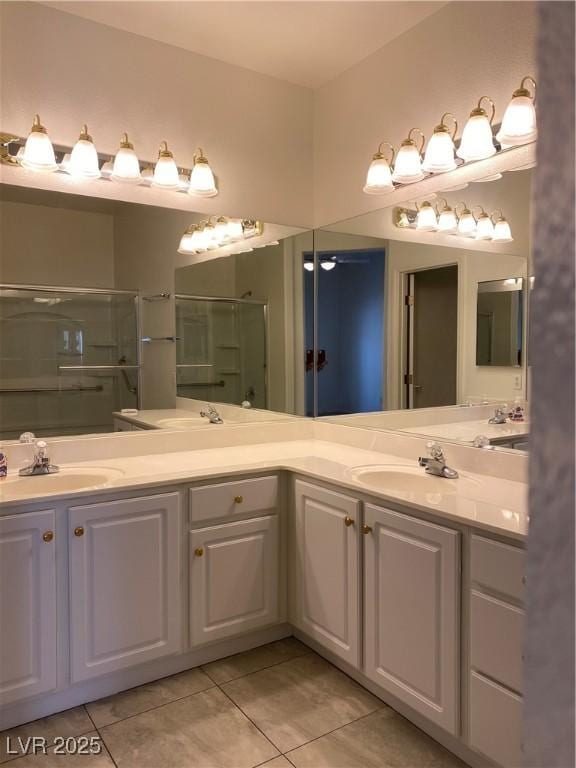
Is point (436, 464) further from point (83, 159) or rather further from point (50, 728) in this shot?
point (83, 159)

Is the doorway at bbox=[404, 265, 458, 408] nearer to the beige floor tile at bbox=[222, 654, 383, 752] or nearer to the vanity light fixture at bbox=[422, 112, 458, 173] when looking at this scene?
the vanity light fixture at bbox=[422, 112, 458, 173]

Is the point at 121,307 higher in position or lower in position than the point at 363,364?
higher

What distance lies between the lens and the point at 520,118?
5.94 feet

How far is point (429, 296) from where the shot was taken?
2.33m

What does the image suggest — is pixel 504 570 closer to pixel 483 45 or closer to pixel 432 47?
pixel 483 45

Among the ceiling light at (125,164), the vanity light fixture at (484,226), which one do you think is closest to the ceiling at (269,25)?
the ceiling light at (125,164)

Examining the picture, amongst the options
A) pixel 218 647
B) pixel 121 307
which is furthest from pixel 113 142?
pixel 218 647

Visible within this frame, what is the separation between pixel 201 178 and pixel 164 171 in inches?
7.1

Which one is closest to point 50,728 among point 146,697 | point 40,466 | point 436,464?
point 146,697

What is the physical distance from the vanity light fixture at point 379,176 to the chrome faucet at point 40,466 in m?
1.75

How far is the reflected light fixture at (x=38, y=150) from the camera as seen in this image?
6.79 feet

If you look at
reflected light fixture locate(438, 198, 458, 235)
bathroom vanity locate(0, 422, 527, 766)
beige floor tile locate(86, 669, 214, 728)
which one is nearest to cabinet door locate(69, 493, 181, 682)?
bathroom vanity locate(0, 422, 527, 766)

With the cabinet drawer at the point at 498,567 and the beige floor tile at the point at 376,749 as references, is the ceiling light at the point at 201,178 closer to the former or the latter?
the cabinet drawer at the point at 498,567

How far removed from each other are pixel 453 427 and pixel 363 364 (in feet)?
2.10
